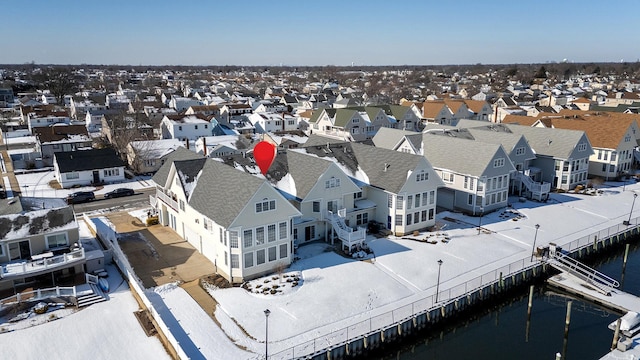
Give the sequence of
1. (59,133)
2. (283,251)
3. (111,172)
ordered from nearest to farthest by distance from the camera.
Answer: (283,251)
(111,172)
(59,133)

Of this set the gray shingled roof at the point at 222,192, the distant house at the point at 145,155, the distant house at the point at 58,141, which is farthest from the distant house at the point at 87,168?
the gray shingled roof at the point at 222,192

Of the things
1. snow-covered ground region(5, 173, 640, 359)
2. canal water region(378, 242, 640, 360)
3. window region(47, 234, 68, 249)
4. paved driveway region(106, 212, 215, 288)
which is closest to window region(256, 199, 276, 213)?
snow-covered ground region(5, 173, 640, 359)

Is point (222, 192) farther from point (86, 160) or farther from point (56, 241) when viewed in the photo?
point (86, 160)

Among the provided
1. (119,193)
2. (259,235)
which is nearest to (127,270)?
(259,235)

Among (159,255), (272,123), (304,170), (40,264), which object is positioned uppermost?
(304,170)

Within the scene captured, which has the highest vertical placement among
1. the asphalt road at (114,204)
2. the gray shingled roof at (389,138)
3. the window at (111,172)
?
the gray shingled roof at (389,138)

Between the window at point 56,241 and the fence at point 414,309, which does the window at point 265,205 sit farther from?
the window at point 56,241
